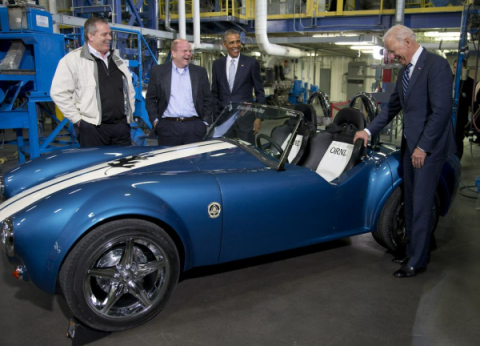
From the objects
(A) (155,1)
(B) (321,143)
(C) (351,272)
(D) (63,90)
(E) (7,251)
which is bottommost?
(C) (351,272)

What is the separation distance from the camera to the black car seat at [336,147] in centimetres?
391

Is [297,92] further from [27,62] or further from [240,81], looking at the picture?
[240,81]

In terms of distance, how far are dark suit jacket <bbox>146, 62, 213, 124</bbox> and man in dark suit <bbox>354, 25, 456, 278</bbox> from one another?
206cm

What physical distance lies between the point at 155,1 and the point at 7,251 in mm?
12218

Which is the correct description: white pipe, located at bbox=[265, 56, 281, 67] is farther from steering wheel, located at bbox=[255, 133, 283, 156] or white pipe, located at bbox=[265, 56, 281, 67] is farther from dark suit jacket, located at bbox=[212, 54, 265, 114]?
steering wheel, located at bbox=[255, 133, 283, 156]

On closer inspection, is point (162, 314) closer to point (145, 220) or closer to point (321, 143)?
point (145, 220)

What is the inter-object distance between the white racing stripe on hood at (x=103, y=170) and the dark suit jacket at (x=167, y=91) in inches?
41.8

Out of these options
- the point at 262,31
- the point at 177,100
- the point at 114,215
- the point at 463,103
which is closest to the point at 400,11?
the point at 262,31

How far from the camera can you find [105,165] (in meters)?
3.32

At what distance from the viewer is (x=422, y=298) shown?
3.10 metres

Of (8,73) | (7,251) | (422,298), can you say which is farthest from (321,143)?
(8,73)

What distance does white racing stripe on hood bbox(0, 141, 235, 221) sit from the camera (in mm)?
2838

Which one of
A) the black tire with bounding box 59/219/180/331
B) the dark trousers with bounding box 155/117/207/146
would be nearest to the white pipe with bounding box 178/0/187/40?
the dark trousers with bounding box 155/117/207/146

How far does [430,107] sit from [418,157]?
370 mm
